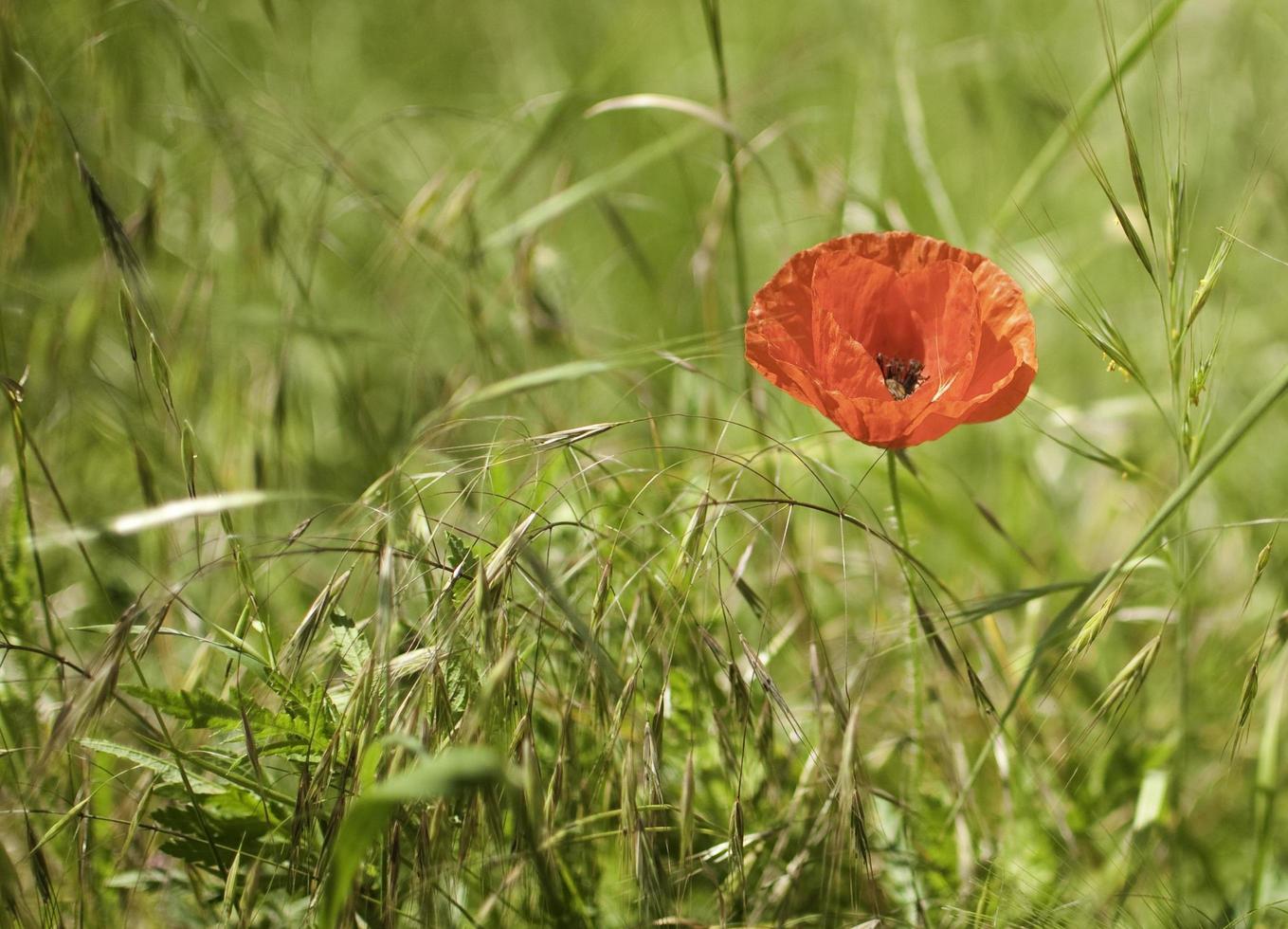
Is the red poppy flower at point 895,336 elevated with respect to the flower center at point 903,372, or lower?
elevated

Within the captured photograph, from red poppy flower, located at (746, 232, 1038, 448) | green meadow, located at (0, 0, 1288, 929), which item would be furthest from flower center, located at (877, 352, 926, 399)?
green meadow, located at (0, 0, 1288, 929)

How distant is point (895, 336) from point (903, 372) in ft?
0.14

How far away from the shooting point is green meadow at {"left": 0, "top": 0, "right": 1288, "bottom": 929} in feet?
3.54

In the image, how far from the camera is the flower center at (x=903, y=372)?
128cm

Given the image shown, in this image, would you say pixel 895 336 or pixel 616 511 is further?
pixel 616 511

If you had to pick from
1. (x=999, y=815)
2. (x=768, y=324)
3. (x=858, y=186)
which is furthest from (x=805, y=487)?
(x=768, y=324)

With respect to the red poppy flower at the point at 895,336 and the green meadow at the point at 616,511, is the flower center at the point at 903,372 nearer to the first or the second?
the red poppy flower at the point at 895,336

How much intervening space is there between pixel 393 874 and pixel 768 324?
0.63 metres

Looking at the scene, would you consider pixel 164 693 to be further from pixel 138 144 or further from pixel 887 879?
pixel 138 144

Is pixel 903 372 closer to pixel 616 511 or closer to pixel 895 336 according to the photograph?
pixel 895 336

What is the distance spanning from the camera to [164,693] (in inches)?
44.3

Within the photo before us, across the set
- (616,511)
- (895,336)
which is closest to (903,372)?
(895,336)

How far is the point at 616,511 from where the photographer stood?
1443 mm

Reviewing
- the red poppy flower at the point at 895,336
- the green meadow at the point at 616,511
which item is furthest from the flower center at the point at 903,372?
the green meadow at the point at 616,511
